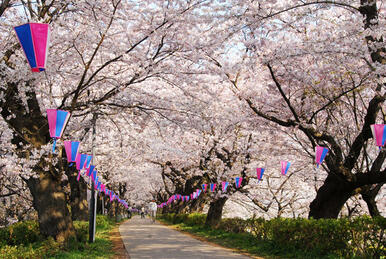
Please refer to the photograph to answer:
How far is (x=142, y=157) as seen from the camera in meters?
27.9

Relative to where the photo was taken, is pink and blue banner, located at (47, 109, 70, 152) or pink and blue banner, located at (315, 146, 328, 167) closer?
pink and blue banner, located at (47, 109, 70, 152)

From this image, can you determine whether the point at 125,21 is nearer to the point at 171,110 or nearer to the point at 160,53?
the point at 160,53

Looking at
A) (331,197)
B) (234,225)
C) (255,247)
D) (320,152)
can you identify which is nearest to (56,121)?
(320,152)

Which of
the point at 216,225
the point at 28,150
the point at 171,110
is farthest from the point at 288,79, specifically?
the point at 216,225

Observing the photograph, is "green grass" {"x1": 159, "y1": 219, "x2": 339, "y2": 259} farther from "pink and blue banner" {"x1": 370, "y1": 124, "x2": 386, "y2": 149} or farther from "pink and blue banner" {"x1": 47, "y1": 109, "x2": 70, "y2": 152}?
"pink and blue banner" {"x1": 47, "y1": 109, "x2": 70, "y2": 152}

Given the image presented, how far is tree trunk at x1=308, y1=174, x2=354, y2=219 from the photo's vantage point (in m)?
10.5

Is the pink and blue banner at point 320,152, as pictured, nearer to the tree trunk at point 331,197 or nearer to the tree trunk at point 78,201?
the tree trunk at point 331,197

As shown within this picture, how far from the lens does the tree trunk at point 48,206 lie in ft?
34.7

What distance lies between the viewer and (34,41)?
5488mm

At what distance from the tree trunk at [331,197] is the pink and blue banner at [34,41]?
792 centimetres

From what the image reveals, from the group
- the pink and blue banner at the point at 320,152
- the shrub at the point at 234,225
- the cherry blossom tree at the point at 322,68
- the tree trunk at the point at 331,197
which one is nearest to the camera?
the cherry blossom tree at the point at 322,68

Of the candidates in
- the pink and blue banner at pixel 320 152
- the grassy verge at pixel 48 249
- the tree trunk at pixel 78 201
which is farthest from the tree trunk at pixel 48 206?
the tree trunk at pixel 78 201

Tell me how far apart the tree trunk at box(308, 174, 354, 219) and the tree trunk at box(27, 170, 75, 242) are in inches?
285

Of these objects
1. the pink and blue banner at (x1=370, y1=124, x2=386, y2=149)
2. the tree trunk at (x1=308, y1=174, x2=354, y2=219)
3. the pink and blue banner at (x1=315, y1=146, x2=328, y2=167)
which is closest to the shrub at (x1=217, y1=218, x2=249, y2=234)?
the tree trunk at (x1=308, y1=174, x2=354, y2=219)
